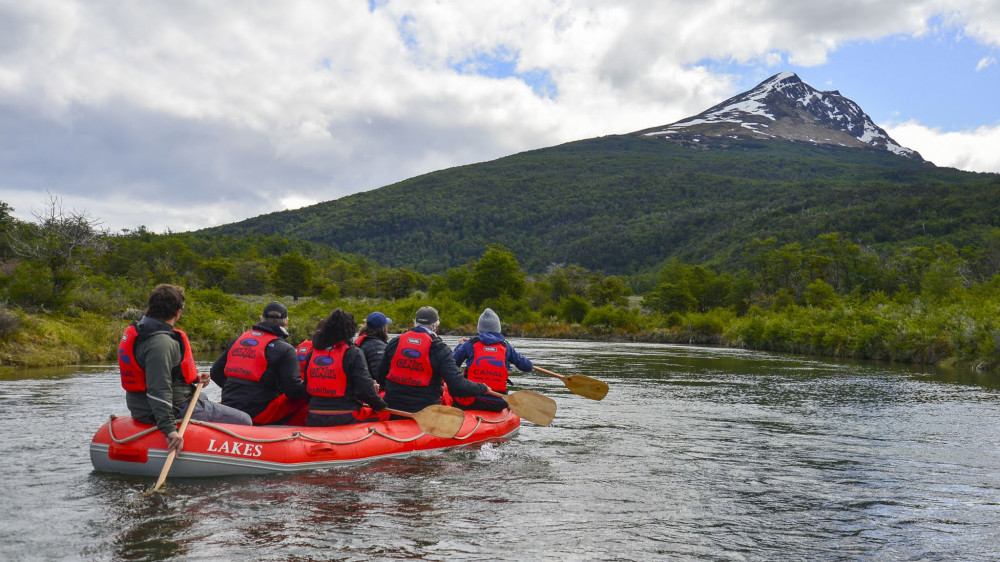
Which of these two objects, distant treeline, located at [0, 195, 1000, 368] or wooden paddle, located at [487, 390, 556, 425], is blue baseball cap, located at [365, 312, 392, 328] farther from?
distant treeline, located at [0, 195, 1000, 368]

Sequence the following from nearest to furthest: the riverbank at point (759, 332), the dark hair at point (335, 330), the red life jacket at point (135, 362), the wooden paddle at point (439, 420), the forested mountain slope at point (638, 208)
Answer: the red life jacket at point (135, 362), the dark hair at point (335, 330), the wooden paddle at point (439, 420), the riverbank at point (759, 332), the forested mountain slope at point (638, 208)

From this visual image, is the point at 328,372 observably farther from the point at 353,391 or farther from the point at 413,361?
the point at 413,361

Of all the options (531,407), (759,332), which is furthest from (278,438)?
(759,332)

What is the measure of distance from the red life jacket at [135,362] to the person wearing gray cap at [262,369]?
826 mm

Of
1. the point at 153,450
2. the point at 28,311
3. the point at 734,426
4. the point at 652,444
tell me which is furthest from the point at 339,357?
the point at 28,311

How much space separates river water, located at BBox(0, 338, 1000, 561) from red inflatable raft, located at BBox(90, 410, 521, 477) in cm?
15

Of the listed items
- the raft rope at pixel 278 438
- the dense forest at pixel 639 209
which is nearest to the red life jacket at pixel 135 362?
the raft rope at pixel 278 438

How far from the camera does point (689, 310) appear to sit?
4994 cm

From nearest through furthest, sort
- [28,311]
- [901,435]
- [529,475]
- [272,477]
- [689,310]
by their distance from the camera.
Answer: [272,477], [529,475], [901,435], [28,311], [689,310]

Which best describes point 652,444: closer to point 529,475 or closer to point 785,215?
point 529,475

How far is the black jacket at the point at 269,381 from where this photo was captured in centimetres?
777

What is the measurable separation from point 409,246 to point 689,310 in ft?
290

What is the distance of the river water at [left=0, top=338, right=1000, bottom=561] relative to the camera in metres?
5.29

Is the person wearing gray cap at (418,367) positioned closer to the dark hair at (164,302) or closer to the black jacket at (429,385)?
the black jacket at (429,385)
